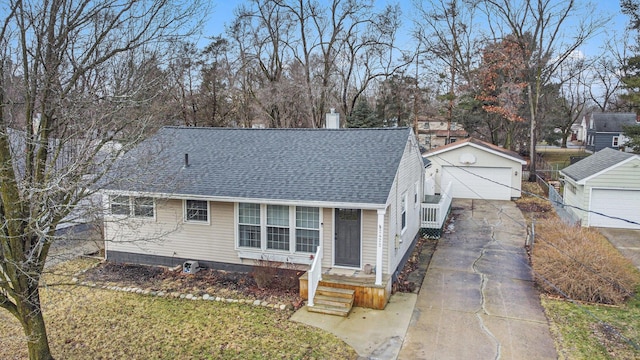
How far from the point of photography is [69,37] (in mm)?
7117

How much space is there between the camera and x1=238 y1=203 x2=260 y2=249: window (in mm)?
12148

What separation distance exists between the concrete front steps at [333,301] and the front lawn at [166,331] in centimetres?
73

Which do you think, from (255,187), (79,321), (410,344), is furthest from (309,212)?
(79,321)

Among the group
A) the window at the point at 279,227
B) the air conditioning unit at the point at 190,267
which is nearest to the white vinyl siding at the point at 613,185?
the window at the point at 279,227

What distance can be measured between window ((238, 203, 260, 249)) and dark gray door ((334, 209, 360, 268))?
2.22 meters

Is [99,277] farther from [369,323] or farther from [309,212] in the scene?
[369,323]

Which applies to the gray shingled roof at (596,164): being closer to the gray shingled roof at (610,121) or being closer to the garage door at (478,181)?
the garage door at (478,181)

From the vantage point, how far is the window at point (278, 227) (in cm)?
1188

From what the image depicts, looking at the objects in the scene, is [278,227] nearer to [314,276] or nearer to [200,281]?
[314,276]

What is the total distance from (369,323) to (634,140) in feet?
88.2

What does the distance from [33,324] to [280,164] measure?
7168 mm

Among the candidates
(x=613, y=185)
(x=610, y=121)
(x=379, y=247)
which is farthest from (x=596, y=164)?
(x=610, y=121)

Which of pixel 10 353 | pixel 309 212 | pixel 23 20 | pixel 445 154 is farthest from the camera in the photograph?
pixel 445 154

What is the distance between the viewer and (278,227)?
11.9m
